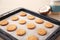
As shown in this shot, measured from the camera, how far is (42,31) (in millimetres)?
687

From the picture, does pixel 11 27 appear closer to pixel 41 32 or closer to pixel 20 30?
pixel 20 30

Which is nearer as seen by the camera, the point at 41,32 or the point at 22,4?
the point at 41,32

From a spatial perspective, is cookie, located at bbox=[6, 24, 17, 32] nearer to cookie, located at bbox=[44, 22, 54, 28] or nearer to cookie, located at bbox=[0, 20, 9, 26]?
cookie, located at bbox=[0, 20, 9, 26]

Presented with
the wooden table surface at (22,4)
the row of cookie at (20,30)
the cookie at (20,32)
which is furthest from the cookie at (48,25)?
the wooden table surface at (22,4)

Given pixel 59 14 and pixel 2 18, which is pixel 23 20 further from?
pixel 59 14

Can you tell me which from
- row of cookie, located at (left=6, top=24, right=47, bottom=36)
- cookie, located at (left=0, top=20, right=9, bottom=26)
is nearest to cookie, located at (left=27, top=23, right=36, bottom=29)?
row of cookie, located at (left=6, top=24, right=47, bottom=36)

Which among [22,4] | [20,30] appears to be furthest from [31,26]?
[22,4]

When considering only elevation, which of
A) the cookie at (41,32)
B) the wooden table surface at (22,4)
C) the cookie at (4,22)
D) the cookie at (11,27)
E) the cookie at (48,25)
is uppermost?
the wooden table surface at (22,4)

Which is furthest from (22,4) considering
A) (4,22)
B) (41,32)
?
(41,32)

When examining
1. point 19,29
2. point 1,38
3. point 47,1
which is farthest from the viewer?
point 47,1

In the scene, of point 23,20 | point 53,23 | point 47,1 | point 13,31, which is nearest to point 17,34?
point 13,31

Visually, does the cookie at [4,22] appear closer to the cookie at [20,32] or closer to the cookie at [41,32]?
the cookie at [20,32]

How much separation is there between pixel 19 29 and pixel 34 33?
0.11 metres

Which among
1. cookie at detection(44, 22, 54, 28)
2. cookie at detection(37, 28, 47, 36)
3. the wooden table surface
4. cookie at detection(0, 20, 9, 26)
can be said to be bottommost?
cookie at detection(37, 28, 47, 36)
